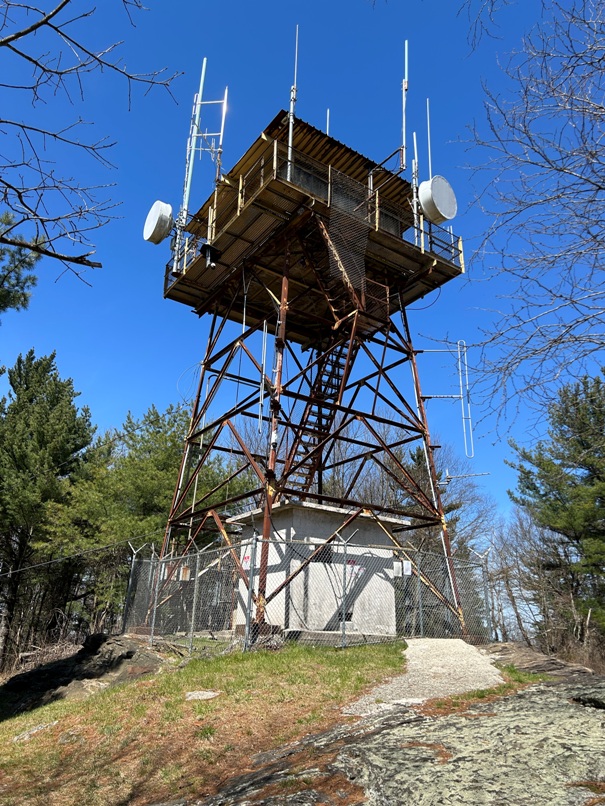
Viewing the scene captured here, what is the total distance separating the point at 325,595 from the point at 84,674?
21.2 feet

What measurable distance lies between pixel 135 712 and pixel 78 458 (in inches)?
874

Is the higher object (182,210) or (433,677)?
(182,210)

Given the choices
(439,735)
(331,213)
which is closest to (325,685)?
(439,735)

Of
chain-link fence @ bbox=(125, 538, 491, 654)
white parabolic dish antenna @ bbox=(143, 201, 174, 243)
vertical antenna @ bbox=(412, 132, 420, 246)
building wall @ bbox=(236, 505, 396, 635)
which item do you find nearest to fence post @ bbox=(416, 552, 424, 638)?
chain-link fence @ bbox=(125, 538, 491, 654)

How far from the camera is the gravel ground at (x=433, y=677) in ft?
27.3

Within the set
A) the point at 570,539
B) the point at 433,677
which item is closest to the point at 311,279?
the point at 433,677

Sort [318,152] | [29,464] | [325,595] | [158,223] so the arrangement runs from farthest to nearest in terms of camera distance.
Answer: [29,464]
[158,223]
[318,152]
[325,595]

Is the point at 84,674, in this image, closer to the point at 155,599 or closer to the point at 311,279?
the point at 155,599

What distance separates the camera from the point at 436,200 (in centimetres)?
1638

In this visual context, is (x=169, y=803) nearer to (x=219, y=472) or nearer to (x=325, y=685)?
(x=325, y=685)

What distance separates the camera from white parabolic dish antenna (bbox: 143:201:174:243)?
56.2 ft

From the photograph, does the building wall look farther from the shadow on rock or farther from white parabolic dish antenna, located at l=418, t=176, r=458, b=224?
white parabolic dish antenna, located at l=418, t=176, r=458, b=224

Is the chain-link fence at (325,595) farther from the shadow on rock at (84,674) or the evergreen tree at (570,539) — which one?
the evergreen tree at (570,539)

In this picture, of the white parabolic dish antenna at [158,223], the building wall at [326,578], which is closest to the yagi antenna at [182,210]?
the white parabolic dish antenna at [158,223]
